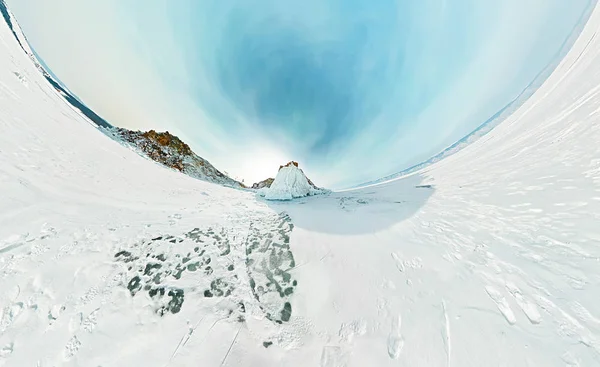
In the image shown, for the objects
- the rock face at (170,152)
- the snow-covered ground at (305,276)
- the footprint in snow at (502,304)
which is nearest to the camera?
the snow-covered ground at (305,276)

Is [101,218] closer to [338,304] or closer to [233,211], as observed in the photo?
[233,211]

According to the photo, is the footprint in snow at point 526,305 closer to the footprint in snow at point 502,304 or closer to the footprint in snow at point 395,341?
the footprint in snow at point 502,304

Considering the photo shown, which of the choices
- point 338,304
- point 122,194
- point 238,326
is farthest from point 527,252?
point 122,194

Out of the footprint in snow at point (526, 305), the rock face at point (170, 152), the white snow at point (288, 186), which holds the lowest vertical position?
the footprint in snow at point (526, 305)

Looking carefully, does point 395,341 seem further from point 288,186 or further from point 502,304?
point 288,186

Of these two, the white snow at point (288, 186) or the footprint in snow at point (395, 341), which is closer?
the footprint in snow at point (395, 341)

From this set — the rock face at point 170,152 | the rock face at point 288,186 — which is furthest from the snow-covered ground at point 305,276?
the rock face at point 170,152

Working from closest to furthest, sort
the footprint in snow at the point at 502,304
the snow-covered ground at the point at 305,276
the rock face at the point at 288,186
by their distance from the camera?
1. the snow-covered ground at the point at 305,276
2. the footprint in snow at the point at 502,304
3. the rock face at the point at 288,186

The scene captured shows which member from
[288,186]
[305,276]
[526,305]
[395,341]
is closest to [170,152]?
[288,186]
